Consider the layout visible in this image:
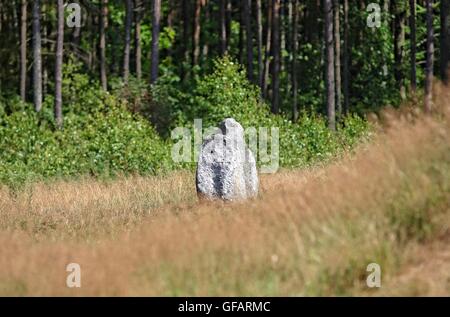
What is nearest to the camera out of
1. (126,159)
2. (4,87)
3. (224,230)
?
(224,230)

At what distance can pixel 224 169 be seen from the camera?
16172 millimetres

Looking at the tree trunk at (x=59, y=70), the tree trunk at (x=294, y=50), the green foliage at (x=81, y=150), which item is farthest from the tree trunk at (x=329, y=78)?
the tree trunk at (x=294, y=50)

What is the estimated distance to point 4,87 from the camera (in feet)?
140

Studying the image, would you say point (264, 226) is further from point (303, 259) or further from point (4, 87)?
point (4, 87)

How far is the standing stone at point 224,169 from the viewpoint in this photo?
16.1 meters

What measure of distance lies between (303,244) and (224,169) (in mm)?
6297

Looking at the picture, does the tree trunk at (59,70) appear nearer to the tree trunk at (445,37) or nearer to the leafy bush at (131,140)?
the leafy bush at (131,140)

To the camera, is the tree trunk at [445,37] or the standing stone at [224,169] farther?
the tree trunk at [445,37]

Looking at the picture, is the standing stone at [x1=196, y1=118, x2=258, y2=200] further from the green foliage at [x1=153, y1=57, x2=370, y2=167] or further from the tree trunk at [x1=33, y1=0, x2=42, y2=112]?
the tree trunk at [x1=33, y1=0, x2=42, y2=112]

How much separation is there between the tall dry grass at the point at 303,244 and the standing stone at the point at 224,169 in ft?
13.6

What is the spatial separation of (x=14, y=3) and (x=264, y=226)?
1414 inches
